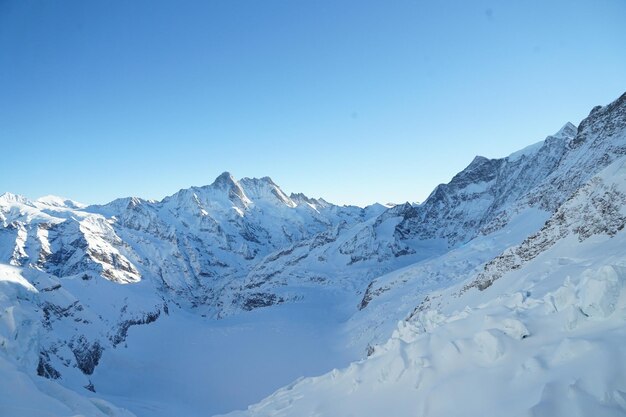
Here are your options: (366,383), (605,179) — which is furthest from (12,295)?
(605,179)

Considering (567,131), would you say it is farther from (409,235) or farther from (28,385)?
(28,385)

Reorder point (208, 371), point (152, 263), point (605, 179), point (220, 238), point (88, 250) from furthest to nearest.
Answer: point (220, 238), point (152, 263), point (88, 250), point (208, 371), point (605, 179)

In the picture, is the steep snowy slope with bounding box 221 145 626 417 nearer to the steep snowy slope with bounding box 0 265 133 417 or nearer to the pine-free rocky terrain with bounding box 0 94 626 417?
the pine-free rocky terrain with bounding box 0 94 626 417

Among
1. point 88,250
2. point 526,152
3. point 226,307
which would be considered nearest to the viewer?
point 226,307

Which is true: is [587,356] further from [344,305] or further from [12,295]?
[344,305]

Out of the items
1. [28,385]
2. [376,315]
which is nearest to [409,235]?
[376,315]

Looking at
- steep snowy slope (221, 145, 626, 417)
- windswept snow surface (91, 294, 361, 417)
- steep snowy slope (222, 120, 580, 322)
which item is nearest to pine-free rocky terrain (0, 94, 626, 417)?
steep snowy slope (221, 145, 626, 417)

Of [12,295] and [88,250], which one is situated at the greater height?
[88,250]

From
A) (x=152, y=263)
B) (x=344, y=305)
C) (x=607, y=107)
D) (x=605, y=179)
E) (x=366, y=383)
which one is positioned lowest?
(x=344, y=305)
